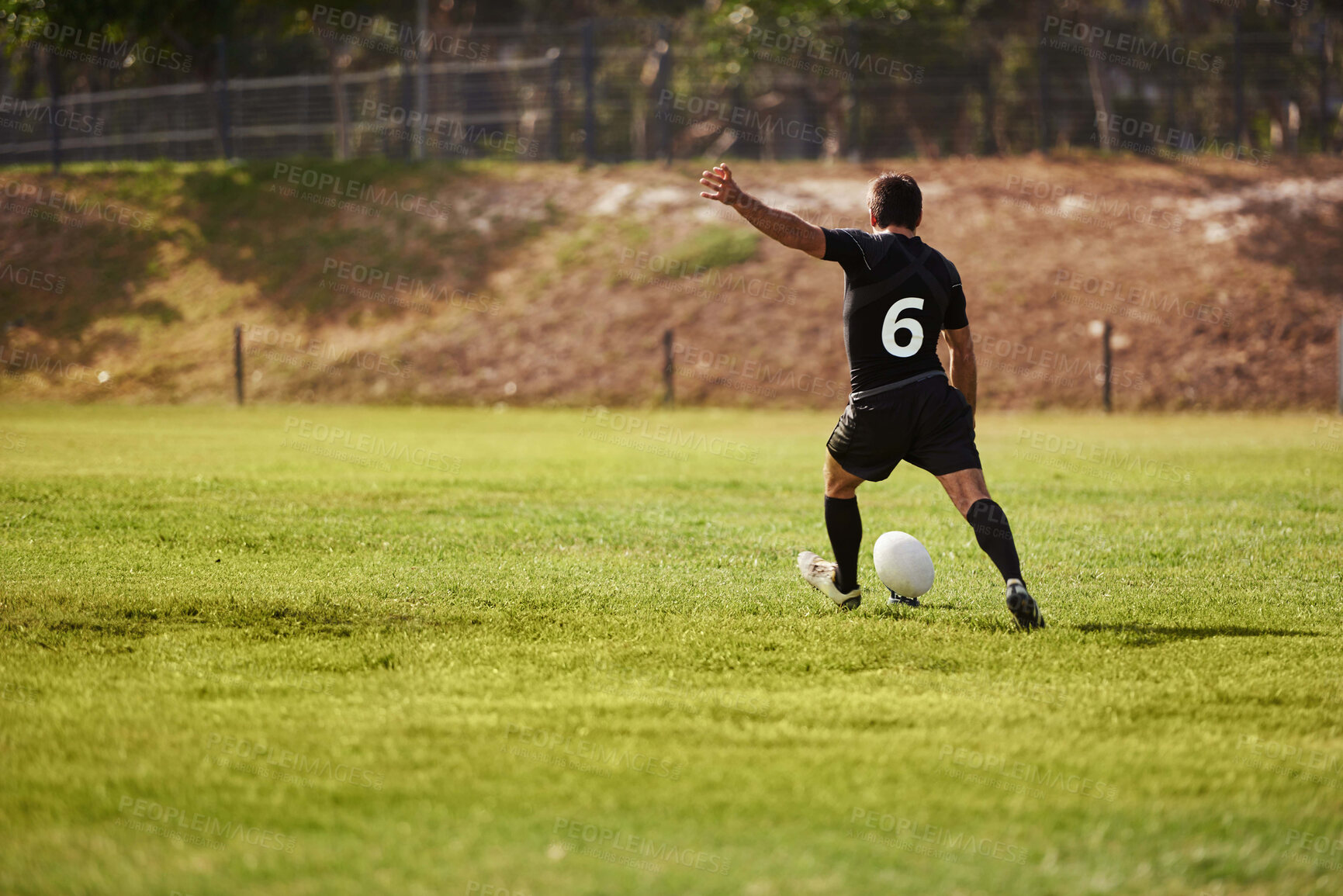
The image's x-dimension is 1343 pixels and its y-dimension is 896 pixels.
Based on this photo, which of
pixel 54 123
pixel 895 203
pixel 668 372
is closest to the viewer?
pixel 895 203

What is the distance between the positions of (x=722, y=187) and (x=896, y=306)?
41.6 inches

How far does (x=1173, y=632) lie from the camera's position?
609 cm

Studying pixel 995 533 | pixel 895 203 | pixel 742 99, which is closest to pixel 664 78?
pixel 742 99

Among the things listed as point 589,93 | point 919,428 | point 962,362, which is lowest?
point 919,428

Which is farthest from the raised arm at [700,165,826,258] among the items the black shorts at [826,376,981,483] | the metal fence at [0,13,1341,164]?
the metal fence at [0,13,1341,164]

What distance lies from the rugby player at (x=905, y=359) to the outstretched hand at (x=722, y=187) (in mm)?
24

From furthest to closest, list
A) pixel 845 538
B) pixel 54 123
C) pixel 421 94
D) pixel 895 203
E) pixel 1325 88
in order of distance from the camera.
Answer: pixel 54 123 → pixel 421 94 → pixel 1325 88 → pixel 845 538 → pixel 895 203

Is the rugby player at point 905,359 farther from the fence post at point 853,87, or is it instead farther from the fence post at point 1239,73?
the fence post at point 1239,73

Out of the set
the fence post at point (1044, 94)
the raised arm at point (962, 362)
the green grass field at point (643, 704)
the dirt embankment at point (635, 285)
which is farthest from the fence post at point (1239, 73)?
the raised arm at point (962, 362)

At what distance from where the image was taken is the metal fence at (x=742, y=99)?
103 feet

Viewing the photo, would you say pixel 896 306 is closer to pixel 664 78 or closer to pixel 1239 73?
pixel 664 78

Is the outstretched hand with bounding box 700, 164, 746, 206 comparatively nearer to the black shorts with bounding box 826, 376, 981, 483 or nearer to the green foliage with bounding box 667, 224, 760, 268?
the black shorts with bounding box 826, 376, 981, 483

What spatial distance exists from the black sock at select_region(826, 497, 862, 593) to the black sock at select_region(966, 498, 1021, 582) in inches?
30.5

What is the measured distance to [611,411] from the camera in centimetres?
2417
